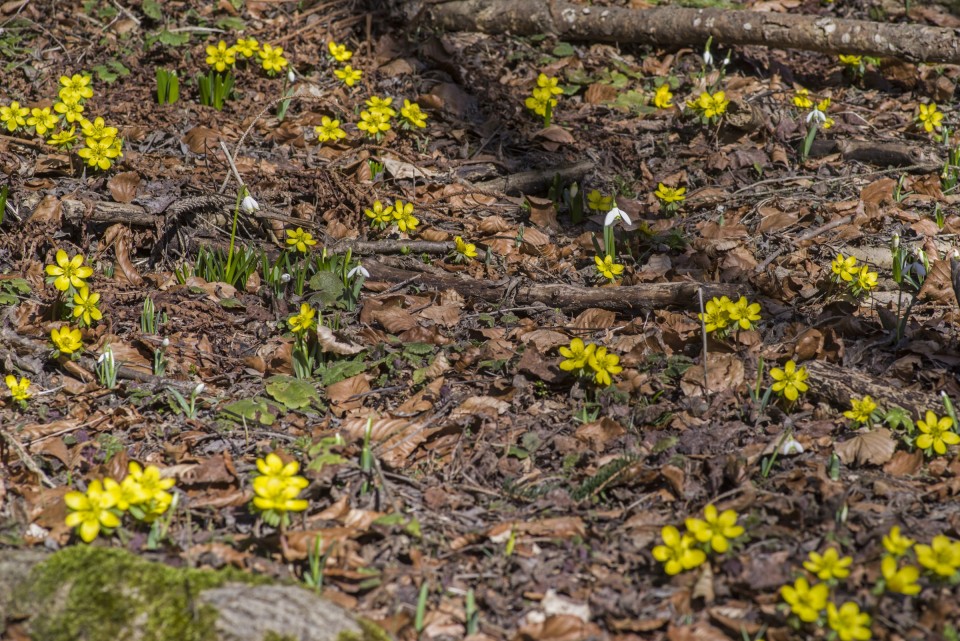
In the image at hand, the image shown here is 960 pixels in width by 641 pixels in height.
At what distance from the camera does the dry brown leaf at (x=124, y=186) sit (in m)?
4.31

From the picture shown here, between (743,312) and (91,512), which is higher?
(91,512)

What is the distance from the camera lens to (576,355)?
10.6 feet

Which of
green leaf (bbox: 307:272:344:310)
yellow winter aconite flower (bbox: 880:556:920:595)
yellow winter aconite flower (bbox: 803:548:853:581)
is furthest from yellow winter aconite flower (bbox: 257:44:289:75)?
yellow winter aconite flower (bbox: 880:556:920:595)

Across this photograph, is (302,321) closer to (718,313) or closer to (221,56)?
(718,313)

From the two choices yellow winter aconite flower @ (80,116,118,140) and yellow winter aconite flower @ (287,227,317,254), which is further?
yellow winter aconite flower @ (80,116,118,140)

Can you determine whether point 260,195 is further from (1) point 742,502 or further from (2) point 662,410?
(1) point 742,502

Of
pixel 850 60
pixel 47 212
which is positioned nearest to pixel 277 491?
pixel 47 212

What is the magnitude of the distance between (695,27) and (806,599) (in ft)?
15.3

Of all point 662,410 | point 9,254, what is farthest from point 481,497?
point 9,254

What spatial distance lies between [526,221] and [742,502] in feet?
7.98

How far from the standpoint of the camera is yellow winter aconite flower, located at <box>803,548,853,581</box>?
2275 millimetres

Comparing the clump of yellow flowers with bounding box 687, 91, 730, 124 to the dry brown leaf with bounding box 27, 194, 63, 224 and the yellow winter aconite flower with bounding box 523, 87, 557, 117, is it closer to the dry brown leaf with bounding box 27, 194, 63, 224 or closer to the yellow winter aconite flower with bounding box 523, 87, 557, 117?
the yellow winter aconite flower with bounding box 523, 87, 557, 117

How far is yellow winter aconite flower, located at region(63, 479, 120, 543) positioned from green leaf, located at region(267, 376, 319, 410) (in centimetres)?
90

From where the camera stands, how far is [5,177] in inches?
171
